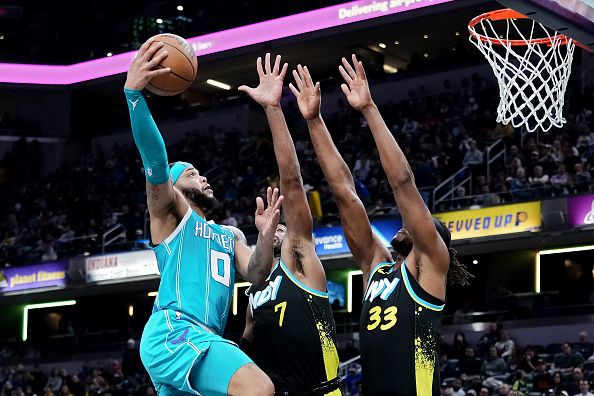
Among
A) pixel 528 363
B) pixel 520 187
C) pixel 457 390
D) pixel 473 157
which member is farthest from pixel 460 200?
pixel 457 390

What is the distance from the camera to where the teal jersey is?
504 centimetres

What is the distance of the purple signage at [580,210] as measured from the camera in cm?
1622

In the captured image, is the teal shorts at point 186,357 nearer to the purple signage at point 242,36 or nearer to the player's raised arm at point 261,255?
the player's raised arm at point 261,255

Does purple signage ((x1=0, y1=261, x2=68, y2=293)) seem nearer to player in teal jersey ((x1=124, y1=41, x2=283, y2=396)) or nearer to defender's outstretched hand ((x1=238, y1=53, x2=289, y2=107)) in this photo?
defender's outstretched hand ((x1=238, y1=53, x2=289, y2=107))

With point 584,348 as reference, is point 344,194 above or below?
above

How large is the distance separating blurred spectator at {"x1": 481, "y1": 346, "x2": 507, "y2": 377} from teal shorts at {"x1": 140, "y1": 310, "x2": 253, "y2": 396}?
10.3 m

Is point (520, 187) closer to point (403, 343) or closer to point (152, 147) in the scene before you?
point (403, 343)

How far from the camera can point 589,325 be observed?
54.6ft

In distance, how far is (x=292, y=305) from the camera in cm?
589

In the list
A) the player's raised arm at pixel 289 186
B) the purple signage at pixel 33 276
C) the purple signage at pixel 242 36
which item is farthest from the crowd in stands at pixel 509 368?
the purple signage at pixel 242 36

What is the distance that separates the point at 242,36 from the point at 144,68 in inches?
889

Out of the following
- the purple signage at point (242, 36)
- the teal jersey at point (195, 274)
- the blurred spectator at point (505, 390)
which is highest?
the purple signage at point (242, 36)

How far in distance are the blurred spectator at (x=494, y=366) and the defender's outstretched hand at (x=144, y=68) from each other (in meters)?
10.6

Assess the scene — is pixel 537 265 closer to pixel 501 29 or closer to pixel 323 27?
pixel 323 27
